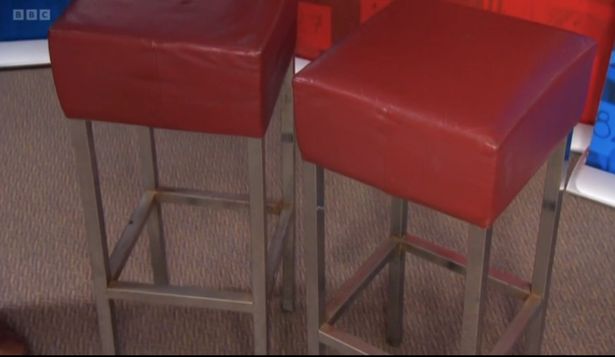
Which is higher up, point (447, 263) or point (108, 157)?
point (447, 263)

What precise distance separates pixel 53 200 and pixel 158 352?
0.82 m

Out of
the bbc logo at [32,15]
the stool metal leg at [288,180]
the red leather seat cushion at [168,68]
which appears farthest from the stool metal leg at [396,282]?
the bbc logo at [32,15]

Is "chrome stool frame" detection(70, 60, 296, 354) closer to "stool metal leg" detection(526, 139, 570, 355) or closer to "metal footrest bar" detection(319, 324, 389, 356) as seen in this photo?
"metal footrest bar" detection(319, 324, 389, 356)

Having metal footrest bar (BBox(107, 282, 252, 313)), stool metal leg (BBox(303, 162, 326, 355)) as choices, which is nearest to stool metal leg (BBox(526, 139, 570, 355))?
stool metal leg (BBox(303, 162, 326, 355))

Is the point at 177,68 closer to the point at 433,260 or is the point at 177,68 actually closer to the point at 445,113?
the point at 445,113

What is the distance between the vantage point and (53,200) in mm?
2389

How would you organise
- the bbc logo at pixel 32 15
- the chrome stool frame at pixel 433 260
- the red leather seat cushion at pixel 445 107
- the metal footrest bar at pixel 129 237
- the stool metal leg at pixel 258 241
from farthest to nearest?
1. the bbc logo at pixel 32 15
2. the metal footrest bar at pixel 129 237
3. the stool metal leg at pixel 258 241
4. the chrome stool frame at pixel 433 260
5. the red leather seat cushion at pixel 445 107

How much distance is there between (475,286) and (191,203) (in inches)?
30.1

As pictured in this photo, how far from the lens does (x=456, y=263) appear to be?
1.72 m

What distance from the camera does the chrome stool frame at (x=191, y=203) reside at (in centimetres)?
154

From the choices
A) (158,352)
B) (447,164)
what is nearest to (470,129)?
(447,164)

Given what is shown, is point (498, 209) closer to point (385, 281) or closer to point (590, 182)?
point (385, 281)

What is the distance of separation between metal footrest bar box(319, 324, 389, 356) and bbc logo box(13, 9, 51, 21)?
183cm

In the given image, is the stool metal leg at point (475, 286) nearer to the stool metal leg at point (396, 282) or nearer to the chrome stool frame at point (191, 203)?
the chrome stool frame at point (191, 203)
